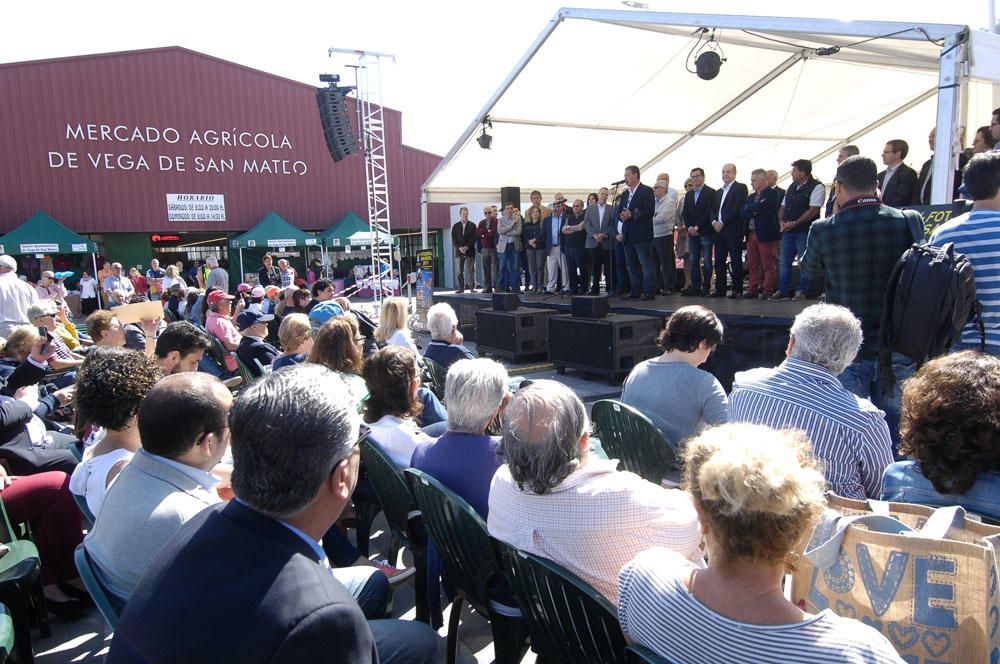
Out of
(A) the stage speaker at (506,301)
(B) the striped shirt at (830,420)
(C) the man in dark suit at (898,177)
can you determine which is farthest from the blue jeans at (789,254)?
(B) the striped shirt at (830,420)

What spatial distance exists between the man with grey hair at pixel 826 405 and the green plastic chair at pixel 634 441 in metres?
0.48

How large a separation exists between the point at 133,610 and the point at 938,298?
3.30 m

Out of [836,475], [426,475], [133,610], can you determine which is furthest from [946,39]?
[133,610]

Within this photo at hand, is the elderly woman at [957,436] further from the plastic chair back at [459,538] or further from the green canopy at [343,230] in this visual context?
the green canopy at [343,230]

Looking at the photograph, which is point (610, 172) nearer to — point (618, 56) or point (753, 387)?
point (618, 56)

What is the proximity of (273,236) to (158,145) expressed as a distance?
510cm

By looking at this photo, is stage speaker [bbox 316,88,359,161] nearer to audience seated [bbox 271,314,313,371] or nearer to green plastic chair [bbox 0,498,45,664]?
audience seated [bbox 271,314,313,371]

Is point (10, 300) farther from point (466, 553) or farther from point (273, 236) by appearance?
point (273, 236)

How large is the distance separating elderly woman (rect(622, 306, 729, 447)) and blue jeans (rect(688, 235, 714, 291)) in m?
5.91

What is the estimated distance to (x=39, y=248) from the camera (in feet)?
61.3

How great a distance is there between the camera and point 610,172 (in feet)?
40.9

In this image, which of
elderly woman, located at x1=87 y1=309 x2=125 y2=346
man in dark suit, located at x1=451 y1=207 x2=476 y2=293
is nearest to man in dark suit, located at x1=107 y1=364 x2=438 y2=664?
elderly woman, located at x1=87 y1=309 x2=125 y2=346

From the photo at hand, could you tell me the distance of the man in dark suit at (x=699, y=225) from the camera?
841cm

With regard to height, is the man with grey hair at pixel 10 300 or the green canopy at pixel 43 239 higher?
the green canopy at pixel 43 239
